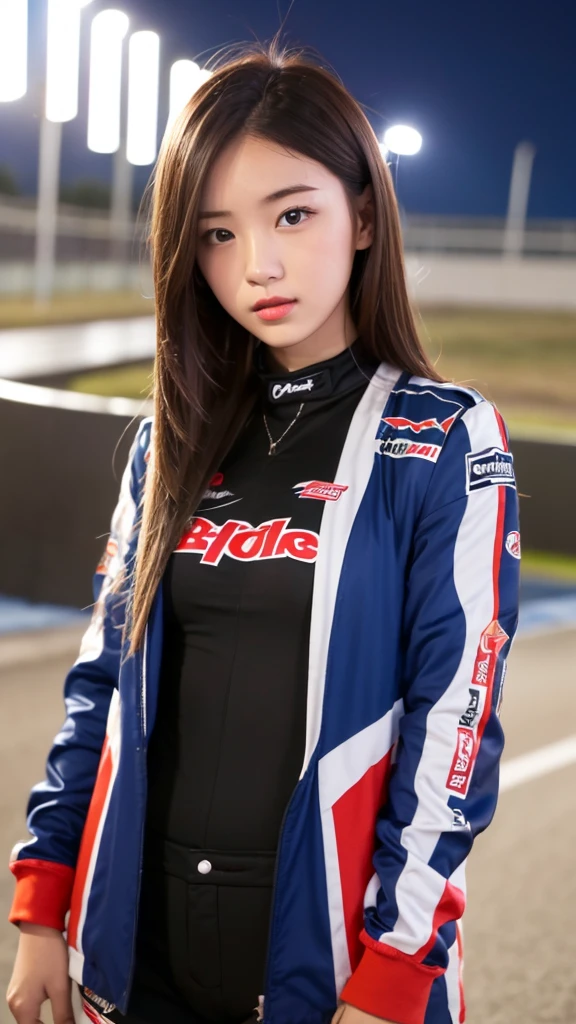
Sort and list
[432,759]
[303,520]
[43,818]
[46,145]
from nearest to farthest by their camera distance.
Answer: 1. [432,759]
2. [303,520]
3. [43,818]
4. [46,145]

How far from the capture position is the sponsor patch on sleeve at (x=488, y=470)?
105 centimetres

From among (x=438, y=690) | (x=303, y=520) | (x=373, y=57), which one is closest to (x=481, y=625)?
(x=438, y=690)

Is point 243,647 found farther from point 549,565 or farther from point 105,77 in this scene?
point 105,77

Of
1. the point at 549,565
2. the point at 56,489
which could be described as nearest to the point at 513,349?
the point at 549,565

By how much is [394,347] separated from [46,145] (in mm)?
11240

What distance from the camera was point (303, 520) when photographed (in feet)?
3.66

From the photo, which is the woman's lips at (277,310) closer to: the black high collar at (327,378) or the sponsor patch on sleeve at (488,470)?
the black high collar at (327,378)

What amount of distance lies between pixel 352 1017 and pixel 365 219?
34.0 inches

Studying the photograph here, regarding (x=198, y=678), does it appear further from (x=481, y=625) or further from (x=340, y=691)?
(x=481, y=625)

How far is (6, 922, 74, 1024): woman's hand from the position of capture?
1.16 metres

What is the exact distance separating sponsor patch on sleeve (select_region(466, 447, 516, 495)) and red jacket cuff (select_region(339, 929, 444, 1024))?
0.46 metres

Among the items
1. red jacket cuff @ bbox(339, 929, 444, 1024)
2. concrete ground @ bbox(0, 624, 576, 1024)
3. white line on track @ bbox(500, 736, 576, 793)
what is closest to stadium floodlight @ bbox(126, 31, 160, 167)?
concrete ground @ bbox(0, 624, 576, 1024)

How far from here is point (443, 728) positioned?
3.30 ft

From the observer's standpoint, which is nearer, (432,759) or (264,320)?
(432,759)
